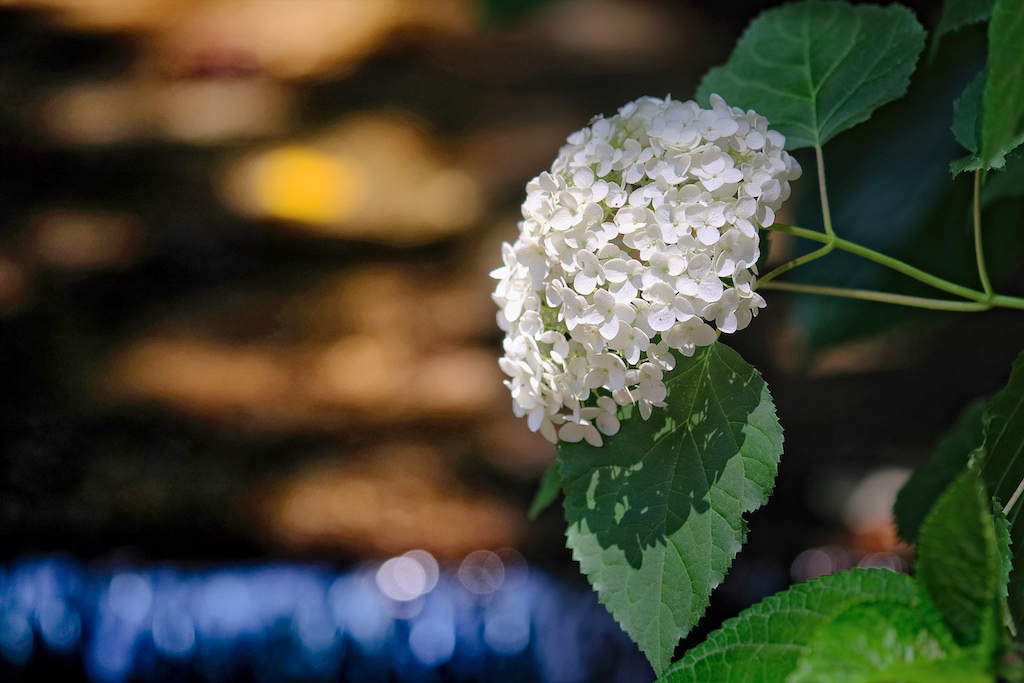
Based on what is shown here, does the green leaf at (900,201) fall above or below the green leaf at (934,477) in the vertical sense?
above

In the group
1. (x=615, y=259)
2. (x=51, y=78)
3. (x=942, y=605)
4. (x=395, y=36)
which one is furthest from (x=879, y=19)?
(x=51, y=78)

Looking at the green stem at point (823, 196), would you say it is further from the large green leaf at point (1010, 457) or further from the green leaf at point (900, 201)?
the green leaf at point (900, 201)

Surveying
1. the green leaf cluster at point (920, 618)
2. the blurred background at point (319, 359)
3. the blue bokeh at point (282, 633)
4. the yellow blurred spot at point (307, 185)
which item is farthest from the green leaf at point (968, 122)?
the yellow blurred spot at point (307, 185)

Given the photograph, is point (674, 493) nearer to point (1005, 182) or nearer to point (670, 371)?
point (670, 371)

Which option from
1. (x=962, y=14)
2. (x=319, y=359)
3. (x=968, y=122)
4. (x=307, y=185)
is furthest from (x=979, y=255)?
(x=307, y=185)

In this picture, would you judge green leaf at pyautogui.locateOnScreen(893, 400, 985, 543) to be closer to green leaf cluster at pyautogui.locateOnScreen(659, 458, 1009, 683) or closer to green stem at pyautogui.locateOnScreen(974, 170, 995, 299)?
green stem at pyautogui.locateOnScreen(974, 170, 995, 299)

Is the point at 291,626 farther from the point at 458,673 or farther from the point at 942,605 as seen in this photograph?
the point at 942,605
